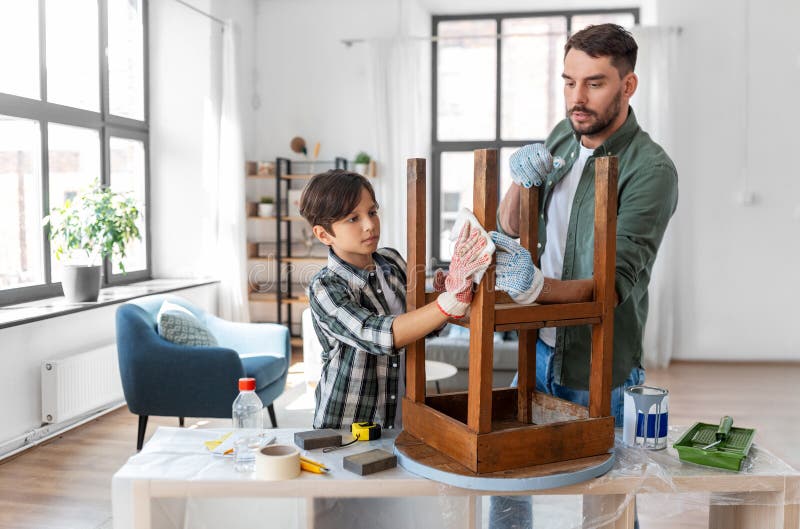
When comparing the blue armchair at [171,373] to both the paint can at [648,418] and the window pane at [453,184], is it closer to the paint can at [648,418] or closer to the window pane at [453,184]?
the paint can at [648,418]

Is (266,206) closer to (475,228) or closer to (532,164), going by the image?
(532,164)

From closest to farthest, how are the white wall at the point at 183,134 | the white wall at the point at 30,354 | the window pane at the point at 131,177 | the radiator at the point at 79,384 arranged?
the white wall at the point at 30,354 < the radiator at the point at 79,384 < the window pane at the point at 131,177 < the white wall at the point at 183,134

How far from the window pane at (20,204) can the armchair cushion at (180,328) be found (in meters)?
1.07

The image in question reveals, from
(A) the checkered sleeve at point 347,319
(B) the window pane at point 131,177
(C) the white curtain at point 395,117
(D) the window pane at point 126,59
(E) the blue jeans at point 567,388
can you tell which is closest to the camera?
(A) the checkered sleeve at point 347,319

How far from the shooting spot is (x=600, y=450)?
1.38 m

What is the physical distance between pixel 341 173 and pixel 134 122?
14.0ft

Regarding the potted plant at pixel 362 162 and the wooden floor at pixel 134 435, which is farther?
the potted plant at pixel 362 162

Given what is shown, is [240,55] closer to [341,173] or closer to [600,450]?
[341,173]

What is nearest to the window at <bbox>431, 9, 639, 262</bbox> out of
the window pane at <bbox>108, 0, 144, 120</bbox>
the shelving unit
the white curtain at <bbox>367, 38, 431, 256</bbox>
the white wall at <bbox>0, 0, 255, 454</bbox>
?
the white curtain at <bbox>367, 38, 431, 256</bbox>

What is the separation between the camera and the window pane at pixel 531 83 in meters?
6.43

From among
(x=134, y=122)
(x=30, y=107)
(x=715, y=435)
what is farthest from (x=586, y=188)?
(x=134, y=122)

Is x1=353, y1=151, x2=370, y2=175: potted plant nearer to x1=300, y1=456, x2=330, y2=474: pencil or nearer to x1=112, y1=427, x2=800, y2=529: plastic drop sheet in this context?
x1=112, y1=427, x2=800, y2=529: plastic drop sheet

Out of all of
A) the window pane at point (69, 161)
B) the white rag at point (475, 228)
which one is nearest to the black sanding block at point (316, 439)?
the white rag at point (475, 228)

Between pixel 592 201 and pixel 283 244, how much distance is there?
16.3ft
